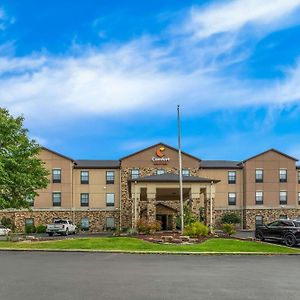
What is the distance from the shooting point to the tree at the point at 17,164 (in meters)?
34.2

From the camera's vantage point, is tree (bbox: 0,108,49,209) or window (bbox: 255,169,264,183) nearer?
tree (bbox: 0,108,49,209)

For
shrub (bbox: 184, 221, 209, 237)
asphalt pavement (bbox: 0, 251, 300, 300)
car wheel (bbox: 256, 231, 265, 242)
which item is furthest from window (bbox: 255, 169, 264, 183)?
asphalt pavement (bbox: 0, 251, 300, 300)

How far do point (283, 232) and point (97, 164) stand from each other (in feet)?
133

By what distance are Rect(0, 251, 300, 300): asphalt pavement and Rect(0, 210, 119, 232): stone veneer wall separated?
4614 centimetres

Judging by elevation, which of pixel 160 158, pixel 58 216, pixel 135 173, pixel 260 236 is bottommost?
pixel 58 216

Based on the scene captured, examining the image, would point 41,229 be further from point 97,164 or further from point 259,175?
point 259,175

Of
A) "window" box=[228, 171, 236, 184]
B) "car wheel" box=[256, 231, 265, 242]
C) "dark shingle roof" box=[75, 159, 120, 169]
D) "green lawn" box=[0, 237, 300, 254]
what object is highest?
"dark shingle roof" box=[75, 159, 120, 169]

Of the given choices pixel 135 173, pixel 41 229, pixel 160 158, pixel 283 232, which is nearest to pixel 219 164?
pixel 160 158

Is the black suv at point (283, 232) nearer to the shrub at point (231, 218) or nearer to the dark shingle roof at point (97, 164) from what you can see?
the shrub at point (231, 218)

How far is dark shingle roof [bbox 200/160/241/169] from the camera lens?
6675 centimetres

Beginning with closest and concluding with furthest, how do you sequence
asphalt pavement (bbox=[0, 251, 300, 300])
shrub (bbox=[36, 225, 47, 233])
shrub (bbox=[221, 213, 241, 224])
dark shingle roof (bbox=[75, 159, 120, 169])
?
asphalt pavement (bbox=[0, 251, 300, 300]) < shrub (bbox=[36, 225, 47, 233]) < shrub (bbox=[221, 213, 241, 224]) < dark shingle roof (bbox=[75, 159, 120, 169])

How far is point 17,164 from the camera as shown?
→ 113ft

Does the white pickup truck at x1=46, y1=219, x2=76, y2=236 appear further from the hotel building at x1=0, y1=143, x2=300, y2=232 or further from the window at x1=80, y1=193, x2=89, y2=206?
the window at x1=80, y1=193, x2=89, y2=206

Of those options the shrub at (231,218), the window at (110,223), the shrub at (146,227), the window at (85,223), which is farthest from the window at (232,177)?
the shrub at (146,227)
